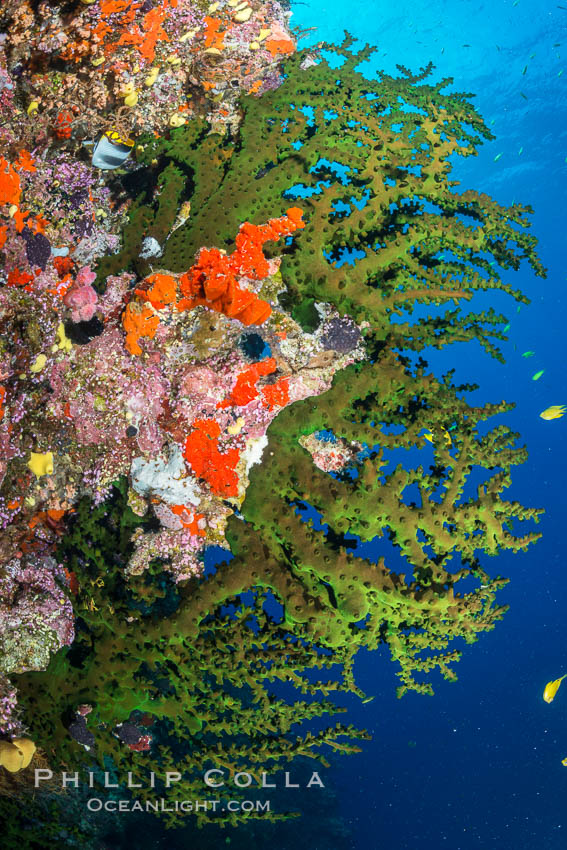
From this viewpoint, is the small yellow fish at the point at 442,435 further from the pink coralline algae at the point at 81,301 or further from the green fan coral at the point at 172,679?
the pink coralline algae at the point at 81,301

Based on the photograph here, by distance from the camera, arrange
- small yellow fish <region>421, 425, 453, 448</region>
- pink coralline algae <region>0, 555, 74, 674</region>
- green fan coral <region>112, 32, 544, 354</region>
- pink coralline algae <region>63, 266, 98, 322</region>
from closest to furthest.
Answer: small yellow fish <region>421, 425, 453, 448</region> < green fan coral <region>112, 32, 544, 354</region> < pink coralline algae <region>0, 555, 74, 674</region> < pink coralline algae <region>63, 266, 98, 322</region>

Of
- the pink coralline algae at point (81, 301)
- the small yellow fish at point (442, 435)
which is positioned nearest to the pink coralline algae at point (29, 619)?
the pink coralline algae at point (81, 301)

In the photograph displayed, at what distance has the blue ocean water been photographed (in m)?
23.9

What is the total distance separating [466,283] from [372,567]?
2718mm

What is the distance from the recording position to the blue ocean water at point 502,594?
23891mm

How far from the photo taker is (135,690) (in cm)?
394

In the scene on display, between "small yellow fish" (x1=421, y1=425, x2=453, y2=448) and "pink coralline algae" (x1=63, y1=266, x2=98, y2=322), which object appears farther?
"pink coralline algae" (x1=63, y1=266, x2=98, y2=322)

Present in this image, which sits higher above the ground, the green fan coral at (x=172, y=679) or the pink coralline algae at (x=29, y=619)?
the pink coralline algae at (x=29, y=619)

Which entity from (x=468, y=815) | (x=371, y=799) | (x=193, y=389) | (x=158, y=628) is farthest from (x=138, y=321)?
(x=371, y=799)

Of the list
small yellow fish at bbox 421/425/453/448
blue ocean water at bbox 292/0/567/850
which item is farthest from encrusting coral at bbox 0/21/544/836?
blue ocean water at bbox 292/0/567/850

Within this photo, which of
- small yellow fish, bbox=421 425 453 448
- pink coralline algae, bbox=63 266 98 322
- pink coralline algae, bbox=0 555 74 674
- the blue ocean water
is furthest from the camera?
the blue ocean water

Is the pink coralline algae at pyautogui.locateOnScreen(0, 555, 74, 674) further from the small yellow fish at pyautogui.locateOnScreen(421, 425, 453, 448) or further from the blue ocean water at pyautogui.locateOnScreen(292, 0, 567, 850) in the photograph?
the blue ocean water at pyautogui.locateOnScreen(292, 0, 567, 850)

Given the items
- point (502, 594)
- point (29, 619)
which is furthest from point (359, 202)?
point (502, 594)

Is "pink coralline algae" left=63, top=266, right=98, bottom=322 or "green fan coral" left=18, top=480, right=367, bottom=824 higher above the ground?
"pink coralline algae" left=63, top=266, right=98, bottom=322
